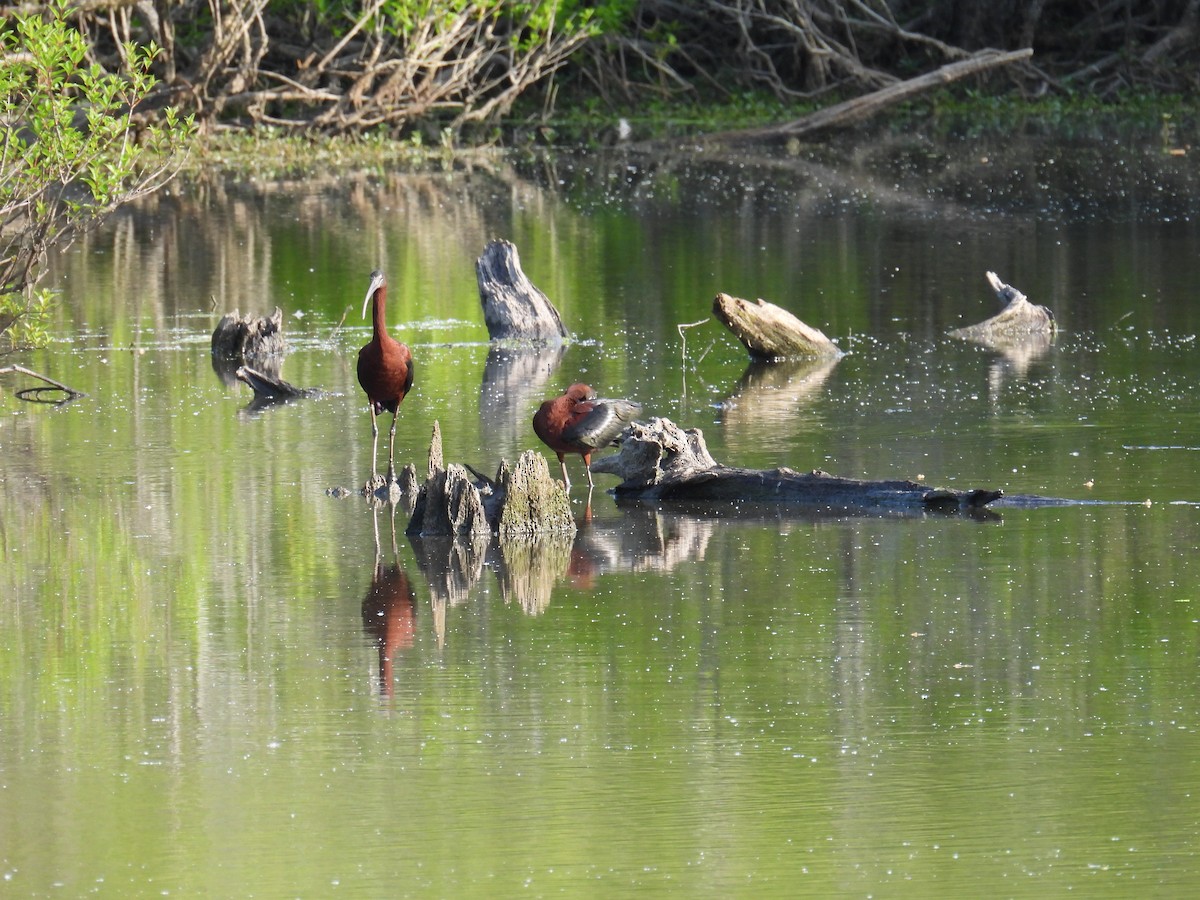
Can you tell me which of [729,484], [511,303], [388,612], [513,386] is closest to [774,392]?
[513,386]

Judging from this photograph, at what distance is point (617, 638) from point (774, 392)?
19.4ft

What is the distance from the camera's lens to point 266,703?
7.01m

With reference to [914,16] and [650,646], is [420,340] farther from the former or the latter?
[914,16]

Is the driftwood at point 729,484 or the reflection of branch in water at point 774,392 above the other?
the reflection of branch in water at point 774,392

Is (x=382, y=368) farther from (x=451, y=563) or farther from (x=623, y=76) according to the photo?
(x=623, y=76)

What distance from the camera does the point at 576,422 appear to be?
1020 centimetres

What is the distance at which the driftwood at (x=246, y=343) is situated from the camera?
48.5 ft

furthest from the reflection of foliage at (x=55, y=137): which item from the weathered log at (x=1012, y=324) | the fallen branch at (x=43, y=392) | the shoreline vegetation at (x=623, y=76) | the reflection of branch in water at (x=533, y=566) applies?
the shoreline vegetation at (x=623, y=76)

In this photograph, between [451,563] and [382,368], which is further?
[382,368]

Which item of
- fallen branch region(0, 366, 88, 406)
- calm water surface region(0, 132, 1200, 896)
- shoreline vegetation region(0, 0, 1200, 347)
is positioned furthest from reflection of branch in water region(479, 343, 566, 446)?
shoreline vegetation region(0, 0, 1200, 347)

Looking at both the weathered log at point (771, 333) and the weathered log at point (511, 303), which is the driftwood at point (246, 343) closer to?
the weathered log at point (511, 303)

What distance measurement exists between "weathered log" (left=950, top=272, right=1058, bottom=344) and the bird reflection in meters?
7.38

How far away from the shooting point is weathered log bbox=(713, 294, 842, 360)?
14758 mm

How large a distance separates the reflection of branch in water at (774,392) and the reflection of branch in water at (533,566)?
9.77 feet
